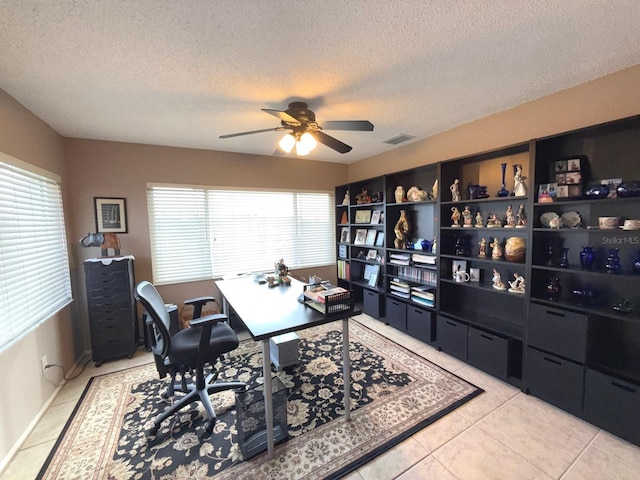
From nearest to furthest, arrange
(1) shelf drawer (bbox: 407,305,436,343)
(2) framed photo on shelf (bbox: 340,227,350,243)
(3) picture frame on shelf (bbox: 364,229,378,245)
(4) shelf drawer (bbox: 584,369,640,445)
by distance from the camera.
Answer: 1. (4) shelf drawer (bbox: 584,369,640,445)
2. (1) shelf drawer (bbox: 407,305,436,343)
3. (3) picture frame on shelf (bbox: 364,229,378,245)
4. (2) framed photo on shelf (bbox: 340,227,350,243)

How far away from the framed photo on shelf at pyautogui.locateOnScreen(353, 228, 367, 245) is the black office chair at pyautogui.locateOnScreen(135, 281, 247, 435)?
→ 2.54 metres

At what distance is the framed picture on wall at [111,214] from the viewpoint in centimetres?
304

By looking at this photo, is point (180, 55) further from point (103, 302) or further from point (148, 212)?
point (103, 302)

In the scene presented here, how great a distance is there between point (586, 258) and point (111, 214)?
15.2 feet

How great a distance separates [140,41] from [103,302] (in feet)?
8.32

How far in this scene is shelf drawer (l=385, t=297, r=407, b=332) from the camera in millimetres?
3314

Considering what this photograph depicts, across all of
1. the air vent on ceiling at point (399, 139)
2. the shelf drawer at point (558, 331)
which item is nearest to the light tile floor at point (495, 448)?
the shelf drawer at point (558, 331)

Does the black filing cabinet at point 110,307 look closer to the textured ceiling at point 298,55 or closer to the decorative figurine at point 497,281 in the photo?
the textured ceiling at point 298,55

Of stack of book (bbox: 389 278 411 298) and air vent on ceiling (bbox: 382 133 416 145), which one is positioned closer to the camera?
air vent on ceiling (bbox: 382 133 416 145)

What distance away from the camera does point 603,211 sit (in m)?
1.99

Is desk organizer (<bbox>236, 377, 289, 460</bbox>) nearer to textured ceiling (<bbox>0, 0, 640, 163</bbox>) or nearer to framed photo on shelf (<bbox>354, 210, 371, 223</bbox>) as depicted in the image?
textured ceiling (<bbox>0, 0, 640, 163</bbox>)

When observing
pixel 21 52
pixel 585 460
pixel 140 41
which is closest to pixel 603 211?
pixel 585 460

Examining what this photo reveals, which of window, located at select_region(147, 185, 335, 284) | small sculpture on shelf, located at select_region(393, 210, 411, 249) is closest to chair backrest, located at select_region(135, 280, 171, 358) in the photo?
window, located at select_region(147, 185, 335, 284)

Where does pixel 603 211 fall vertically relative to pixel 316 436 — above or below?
above
